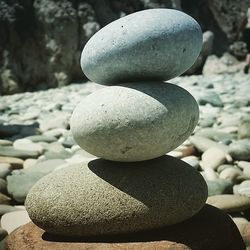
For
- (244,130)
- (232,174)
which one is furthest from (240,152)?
(244,130)

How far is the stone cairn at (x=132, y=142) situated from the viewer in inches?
81.3

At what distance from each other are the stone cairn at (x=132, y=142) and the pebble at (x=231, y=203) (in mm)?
704

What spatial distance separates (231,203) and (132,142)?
4.05 feet

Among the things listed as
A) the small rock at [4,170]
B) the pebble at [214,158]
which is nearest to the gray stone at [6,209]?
the small rock at [4,170]

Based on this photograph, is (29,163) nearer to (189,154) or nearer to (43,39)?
(189,154)

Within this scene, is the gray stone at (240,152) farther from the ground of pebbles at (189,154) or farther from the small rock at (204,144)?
the small rock at (204,144)

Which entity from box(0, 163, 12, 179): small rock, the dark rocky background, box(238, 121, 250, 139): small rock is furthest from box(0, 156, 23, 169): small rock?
the dark rocky background

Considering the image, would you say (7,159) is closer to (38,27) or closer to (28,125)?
(28,125)

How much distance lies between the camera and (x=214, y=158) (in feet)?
13.6

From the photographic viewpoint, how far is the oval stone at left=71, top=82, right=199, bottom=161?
2.11 metres

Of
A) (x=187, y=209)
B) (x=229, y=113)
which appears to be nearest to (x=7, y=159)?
(x=187, y=209)

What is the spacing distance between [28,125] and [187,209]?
4902mm

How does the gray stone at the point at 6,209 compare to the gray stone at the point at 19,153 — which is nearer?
the gray stone at the point at 6,209

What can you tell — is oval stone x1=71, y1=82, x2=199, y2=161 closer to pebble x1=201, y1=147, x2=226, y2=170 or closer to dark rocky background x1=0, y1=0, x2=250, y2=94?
pebble x1=201, y1=147, x2=226, y2=170
